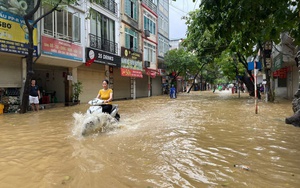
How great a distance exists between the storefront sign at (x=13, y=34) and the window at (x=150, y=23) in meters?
17.1

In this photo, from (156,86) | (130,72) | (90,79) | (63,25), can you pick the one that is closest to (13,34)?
(63,25)

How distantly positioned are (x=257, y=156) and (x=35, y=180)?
3.85 m

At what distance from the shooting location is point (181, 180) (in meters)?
3.46

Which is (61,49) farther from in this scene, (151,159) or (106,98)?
(151,159)

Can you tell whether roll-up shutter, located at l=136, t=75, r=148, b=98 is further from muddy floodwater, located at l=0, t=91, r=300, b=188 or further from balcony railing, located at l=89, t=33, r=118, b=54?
muddy floodwater, located at l=0, t=91, r=300, b=188

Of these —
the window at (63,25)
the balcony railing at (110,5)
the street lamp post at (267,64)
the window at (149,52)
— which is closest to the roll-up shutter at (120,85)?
the window at (149,52)

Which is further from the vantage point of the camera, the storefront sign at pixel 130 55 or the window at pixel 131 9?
the window at pixel 131 9

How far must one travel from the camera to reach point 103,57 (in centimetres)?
1852

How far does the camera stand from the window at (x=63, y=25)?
1405cm

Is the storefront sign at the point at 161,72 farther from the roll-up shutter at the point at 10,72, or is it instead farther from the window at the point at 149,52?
the roll-up shutter at the point at 10,72

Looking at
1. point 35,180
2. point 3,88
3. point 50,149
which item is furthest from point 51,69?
point 35,180

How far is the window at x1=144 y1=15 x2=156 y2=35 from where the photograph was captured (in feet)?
90.6

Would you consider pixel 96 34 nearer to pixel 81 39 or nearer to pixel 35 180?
pixel 81 39

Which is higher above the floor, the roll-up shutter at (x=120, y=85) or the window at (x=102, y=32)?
the window at (x=102, y=32)
